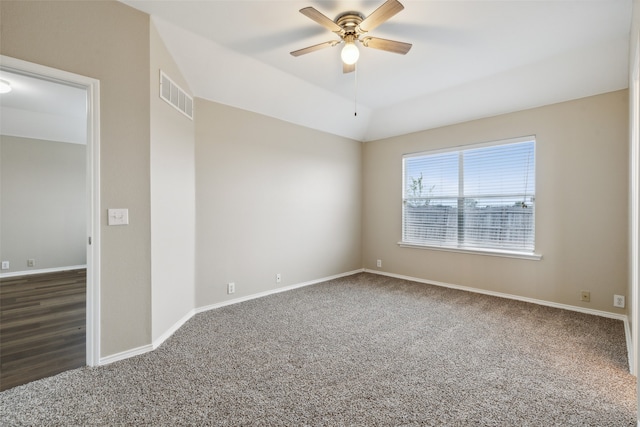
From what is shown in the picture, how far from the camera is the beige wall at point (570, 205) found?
10.5ft

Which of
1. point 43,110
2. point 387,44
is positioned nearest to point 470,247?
point 387,44

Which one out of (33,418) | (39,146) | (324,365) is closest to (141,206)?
(33,418)

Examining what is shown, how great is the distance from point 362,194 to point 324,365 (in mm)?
3772

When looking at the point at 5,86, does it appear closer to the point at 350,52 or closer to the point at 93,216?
the point at 93,216

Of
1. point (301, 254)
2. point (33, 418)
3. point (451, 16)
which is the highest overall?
point (451, 16)

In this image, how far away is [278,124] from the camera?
4.27 m

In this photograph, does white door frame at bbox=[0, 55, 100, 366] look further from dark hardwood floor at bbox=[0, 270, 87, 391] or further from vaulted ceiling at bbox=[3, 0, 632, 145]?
vaulted ceiling at bbox=[3, 0, 632, 145]

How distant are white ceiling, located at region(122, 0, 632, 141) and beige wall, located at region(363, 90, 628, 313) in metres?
0.24

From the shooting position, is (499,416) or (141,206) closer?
(499,416)

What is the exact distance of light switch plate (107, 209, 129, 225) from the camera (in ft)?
7.48

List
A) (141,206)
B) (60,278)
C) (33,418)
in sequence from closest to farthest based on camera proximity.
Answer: (33,418)
(141,206)
(60,278)

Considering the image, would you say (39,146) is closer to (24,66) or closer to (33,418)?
(24,66)

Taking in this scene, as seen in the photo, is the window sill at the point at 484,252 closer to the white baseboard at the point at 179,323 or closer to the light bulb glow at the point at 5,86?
the white baseboard at the point at 179,323

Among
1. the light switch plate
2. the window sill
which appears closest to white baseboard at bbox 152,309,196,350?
the light switch plate
